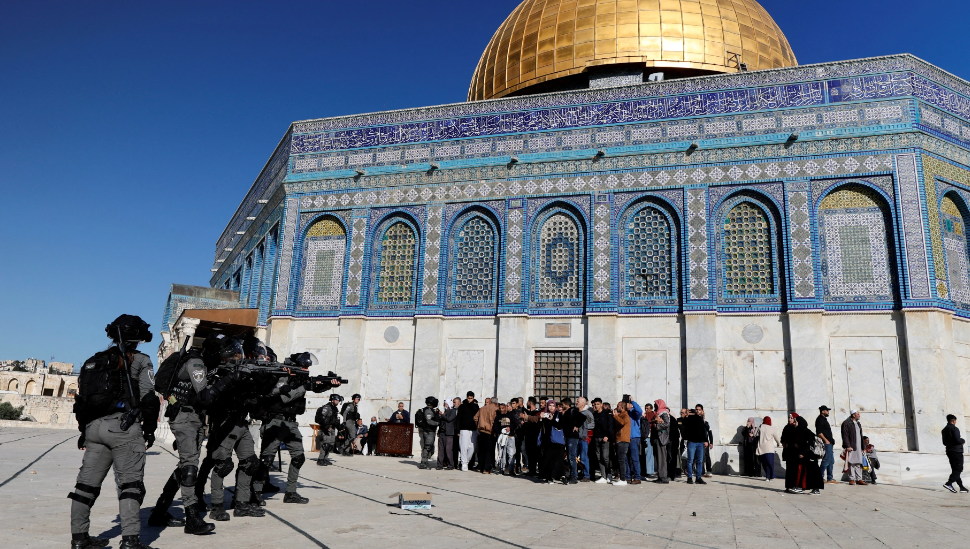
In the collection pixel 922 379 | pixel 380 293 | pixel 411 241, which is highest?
pixel 411 241

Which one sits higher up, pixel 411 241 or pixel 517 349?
pixel 411 241

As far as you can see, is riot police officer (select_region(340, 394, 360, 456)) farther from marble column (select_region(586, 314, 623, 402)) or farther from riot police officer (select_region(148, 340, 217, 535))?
riot police officer (select_region(148, 340, 217, 535))

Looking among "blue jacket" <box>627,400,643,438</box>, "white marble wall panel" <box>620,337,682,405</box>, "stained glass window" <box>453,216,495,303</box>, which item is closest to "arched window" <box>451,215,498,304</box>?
"stained glass window" <box>453,216,495,303</box>

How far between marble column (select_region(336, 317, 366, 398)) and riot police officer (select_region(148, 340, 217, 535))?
11.5m

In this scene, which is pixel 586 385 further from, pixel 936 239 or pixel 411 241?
pixel 936 239

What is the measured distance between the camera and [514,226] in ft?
57.9

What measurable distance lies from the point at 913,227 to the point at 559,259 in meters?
7.72

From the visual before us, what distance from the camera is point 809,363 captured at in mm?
14672

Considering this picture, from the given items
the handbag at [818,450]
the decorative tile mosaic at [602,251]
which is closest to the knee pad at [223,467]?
the handbag at [818,450]

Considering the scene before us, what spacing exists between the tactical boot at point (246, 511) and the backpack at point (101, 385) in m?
1.80

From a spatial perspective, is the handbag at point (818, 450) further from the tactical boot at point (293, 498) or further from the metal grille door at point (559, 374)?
the tactical boot at point (293, 498)

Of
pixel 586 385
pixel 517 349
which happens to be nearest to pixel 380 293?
pixel 517 349

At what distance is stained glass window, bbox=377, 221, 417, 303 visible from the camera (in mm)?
18156

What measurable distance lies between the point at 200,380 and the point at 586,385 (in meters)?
11.4
